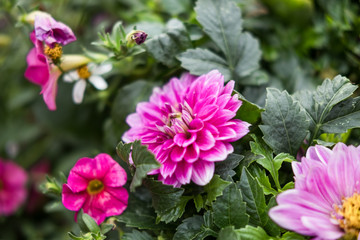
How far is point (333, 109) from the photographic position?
54cm

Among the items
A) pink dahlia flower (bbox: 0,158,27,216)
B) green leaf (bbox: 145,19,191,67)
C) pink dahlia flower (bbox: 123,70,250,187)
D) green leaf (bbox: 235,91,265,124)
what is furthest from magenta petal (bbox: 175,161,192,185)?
pink dahlia flower (bbox: 0,158,27,216)

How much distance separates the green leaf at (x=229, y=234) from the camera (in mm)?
425

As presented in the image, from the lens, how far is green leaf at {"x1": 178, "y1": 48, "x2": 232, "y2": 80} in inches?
23.6

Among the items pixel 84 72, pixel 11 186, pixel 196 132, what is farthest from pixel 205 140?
pixel 11 186

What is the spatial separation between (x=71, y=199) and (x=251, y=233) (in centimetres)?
24

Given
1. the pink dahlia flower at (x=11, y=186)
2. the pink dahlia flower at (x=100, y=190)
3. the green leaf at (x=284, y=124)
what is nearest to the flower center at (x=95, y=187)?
the pink dahlia flower at (x=100, y=190)

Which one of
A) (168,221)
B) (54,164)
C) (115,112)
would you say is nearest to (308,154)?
(168,221)

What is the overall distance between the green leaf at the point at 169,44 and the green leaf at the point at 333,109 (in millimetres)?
219

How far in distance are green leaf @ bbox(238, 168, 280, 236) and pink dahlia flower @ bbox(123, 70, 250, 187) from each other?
41 mm

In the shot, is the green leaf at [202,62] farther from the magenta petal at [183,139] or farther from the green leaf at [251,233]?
the green leaf at [251,233]

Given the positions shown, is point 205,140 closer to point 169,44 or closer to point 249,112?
point 249,112

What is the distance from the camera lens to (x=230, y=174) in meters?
0.50

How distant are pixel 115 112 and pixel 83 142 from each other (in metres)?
0.34

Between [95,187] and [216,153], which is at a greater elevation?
[216,153]
